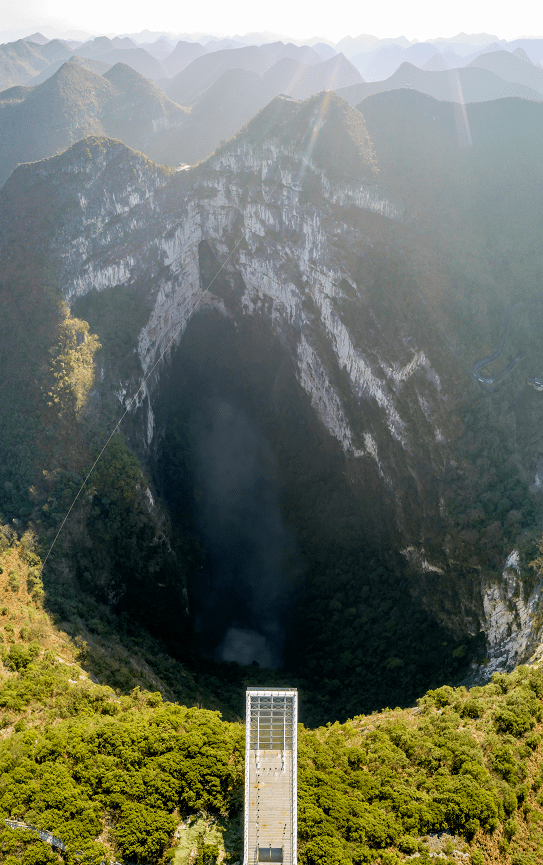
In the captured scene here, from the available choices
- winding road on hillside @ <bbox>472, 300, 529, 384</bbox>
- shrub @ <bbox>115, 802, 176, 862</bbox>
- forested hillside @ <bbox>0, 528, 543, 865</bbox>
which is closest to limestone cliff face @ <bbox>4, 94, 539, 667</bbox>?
winding road on hillside @ <bbox>472, 300, 529, 384</bbox>

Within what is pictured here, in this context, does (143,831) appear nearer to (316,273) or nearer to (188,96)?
A: (316,273)

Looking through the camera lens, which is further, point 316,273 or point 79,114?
point 79,114

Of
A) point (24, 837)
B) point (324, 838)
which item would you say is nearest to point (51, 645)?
point (24, 837)

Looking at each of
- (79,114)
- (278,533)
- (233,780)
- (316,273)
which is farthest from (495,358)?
(79,114)

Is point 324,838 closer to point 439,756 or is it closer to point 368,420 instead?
point 439,756

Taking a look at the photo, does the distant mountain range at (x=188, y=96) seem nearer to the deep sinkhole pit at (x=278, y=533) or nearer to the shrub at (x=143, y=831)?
the deep sinkhole pit at (x=278, y=533)

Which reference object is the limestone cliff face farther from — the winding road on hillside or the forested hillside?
the forested hillside

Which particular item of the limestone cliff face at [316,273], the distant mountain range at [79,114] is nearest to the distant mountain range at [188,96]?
the distant mountain range at [79,114]

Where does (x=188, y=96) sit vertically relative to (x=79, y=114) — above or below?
above

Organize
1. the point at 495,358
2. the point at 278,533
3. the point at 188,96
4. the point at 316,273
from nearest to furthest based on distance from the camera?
the point at 495,358 → the point at 278,533 → the point at 316,273 → the point at 188,96
